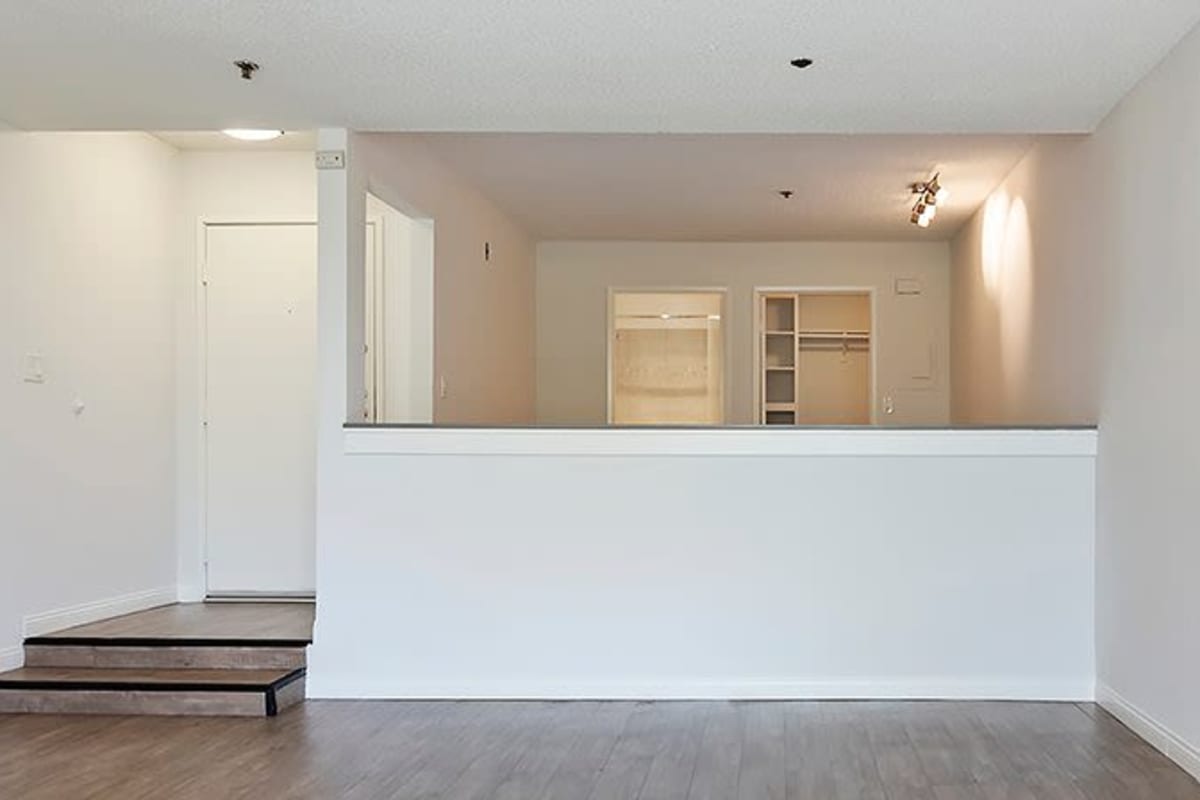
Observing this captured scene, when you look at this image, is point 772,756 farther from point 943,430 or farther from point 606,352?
point 606,352

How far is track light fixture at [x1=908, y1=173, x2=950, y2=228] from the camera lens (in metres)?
6.55

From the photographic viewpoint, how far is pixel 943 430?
188 inches

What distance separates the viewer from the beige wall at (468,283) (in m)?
5.59

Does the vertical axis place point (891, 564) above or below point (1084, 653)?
above

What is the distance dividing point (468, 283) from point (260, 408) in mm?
1370

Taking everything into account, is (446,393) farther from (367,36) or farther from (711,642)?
(367,36)

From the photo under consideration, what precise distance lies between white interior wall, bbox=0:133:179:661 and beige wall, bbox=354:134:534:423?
4.26ft

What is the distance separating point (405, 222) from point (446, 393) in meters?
0.90

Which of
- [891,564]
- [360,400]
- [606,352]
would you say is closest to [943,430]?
[891,564]

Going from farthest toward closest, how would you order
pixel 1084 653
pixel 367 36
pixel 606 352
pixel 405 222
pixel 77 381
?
pixel 606 352, pixel 405 222, pixel 77 381, pixel 1084 653, pixel 367 36

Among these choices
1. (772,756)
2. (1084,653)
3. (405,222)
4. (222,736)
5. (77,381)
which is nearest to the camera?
(772,756)

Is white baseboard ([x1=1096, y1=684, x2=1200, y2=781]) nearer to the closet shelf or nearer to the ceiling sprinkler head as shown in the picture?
the ceiling sprinkler head

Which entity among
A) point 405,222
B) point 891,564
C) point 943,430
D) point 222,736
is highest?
point 405,222

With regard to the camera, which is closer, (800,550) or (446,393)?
(800,550)
